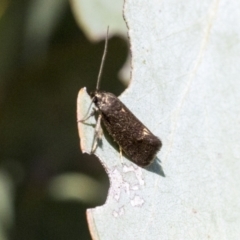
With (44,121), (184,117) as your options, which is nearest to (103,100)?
(184,117)

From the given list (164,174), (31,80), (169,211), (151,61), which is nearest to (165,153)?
(164,174)

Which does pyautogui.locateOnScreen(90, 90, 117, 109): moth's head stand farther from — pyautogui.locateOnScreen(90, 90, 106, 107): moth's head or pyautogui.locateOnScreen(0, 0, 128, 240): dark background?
pyautogui.locateOnScreen(0, 0, 128, 240): dark background

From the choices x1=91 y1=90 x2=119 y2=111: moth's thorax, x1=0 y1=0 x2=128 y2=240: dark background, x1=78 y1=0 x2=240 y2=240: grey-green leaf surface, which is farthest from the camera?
x1=0 y1=0 x2=128 y2=240: dark background

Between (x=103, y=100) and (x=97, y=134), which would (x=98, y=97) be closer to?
(x=103, y=100)

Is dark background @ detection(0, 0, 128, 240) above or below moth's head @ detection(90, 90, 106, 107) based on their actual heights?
Result: below

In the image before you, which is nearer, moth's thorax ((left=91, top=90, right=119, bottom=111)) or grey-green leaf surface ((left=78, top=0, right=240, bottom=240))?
grey-green leaf surface ((left=78, top=0, right=240, bottom=240))

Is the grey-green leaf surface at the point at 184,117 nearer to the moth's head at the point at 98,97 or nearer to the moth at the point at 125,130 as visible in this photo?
the moth at the point at 125,130

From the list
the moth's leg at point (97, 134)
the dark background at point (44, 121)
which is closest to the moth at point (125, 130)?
the moth's leg at point (97, 134)

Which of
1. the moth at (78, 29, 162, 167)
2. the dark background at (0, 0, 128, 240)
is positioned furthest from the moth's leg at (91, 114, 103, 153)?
the dark background at (0, 0, 128, 240)
